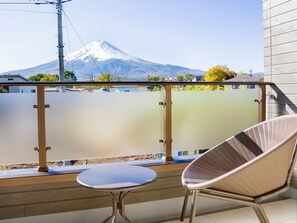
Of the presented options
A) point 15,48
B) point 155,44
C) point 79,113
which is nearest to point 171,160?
point 79,113

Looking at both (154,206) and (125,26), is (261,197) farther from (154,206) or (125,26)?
(125,26)

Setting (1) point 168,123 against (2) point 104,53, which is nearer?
(1) point 168,123

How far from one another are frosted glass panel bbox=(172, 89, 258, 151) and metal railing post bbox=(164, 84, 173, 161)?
67 mm

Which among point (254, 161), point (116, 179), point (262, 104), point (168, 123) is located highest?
point (262, 104)

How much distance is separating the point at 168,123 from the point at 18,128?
1269 mm

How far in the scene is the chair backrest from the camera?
1.62 metres

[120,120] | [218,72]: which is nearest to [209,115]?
[120,120]

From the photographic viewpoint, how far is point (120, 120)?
101 inches

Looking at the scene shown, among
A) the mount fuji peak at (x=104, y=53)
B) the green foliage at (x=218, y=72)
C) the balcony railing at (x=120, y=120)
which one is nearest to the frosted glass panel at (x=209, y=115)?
the balcony railing at (x=120, y=120)

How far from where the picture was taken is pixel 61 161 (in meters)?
2.42

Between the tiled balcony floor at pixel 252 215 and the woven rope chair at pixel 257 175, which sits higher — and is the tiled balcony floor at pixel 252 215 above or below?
below

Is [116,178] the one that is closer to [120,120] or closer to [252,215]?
[120,120]

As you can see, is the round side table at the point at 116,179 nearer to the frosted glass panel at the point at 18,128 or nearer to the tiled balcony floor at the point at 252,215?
the frosted glass panel at the point at 18,128

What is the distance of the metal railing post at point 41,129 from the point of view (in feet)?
7.50
